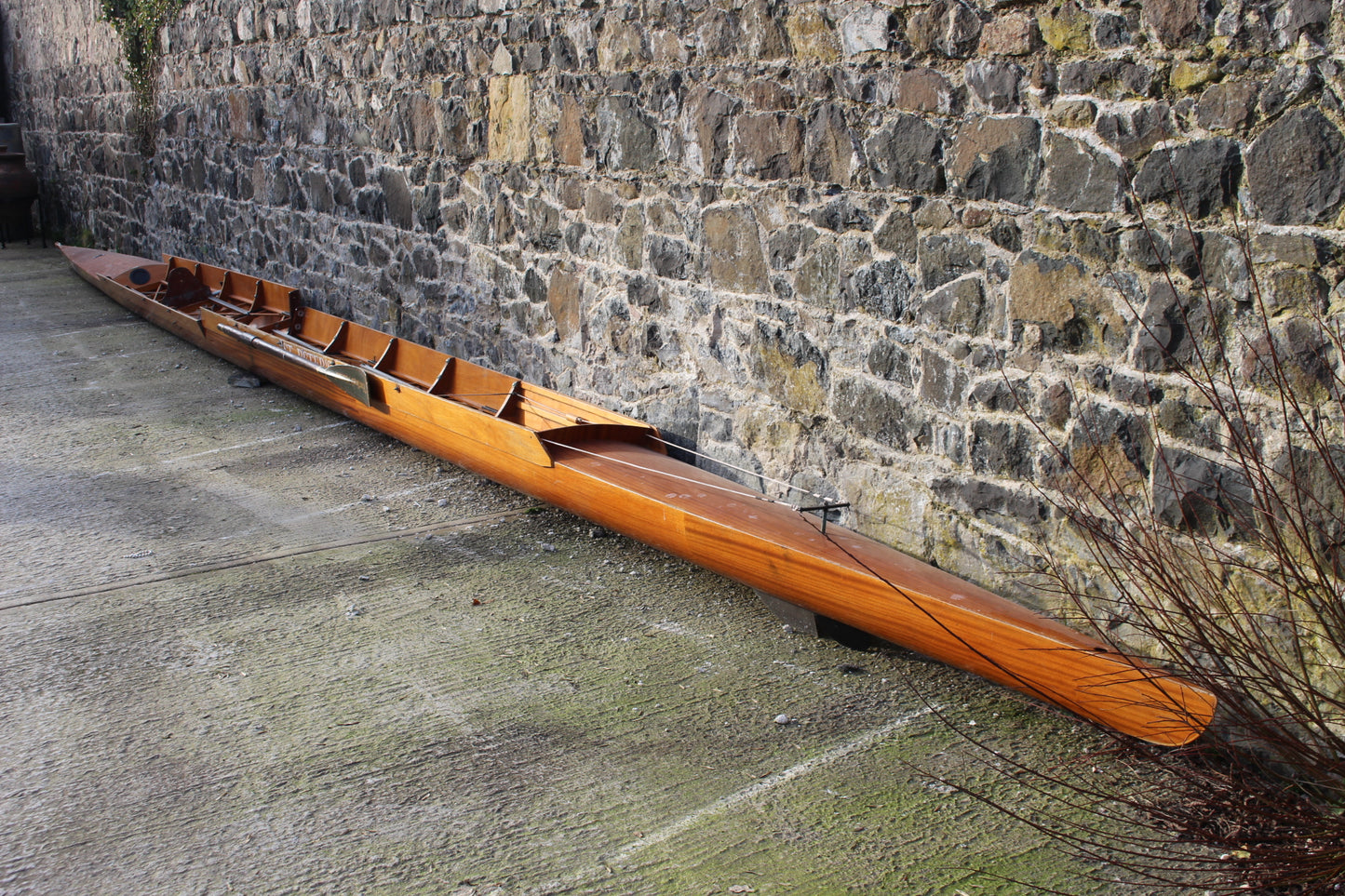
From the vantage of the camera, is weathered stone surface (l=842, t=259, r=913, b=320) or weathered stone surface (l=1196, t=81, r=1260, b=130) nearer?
weathered stone surface (l=1196, t=81, r=1260, b=130)

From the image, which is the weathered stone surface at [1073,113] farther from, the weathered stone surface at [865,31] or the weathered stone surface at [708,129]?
the weathered stone surface at [708,129]

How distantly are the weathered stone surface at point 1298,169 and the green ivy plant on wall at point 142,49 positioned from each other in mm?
9610

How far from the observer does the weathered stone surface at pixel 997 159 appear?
334 cm

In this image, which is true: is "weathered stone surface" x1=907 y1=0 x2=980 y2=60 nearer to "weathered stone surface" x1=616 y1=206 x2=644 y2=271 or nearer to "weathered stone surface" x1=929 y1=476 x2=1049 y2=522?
"weathered stone surface" x1=929 y1=476 x2=1049 y2=522

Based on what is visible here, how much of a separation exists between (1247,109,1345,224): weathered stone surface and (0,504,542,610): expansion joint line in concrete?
316cm

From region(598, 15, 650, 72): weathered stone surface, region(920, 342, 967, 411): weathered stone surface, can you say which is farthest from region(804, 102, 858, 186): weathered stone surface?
region(598, 15, 650, 72): weathered stone surface

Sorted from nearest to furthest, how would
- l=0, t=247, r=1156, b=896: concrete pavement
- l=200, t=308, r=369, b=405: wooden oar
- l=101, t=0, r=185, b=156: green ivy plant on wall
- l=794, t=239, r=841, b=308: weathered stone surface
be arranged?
l=0, t=247, r=1156, b=896: concrete pavement → l=794, t=239, r=841, b=308: weathered stone surface → l=200, t=308, r=369, b=405: wooden oar → l=101, t=0, r=185, b=156: green ivy plant on wall

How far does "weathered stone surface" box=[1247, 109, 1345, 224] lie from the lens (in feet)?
8.70

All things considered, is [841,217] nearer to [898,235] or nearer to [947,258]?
[898,235]

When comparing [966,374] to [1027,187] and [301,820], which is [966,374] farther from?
[301,820]

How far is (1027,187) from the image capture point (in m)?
3.36

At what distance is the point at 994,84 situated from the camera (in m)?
3.40

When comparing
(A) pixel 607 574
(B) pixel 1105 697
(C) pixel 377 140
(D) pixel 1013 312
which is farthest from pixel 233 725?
(C) pixel 377 140

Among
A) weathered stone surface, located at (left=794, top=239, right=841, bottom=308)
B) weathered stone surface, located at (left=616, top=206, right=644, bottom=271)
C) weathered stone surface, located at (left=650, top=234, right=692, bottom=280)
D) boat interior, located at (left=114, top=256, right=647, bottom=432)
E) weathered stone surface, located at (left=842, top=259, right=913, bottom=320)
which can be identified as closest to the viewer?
weathered stone surface, located at (left=842, top=259, right=913, bottom=320)
